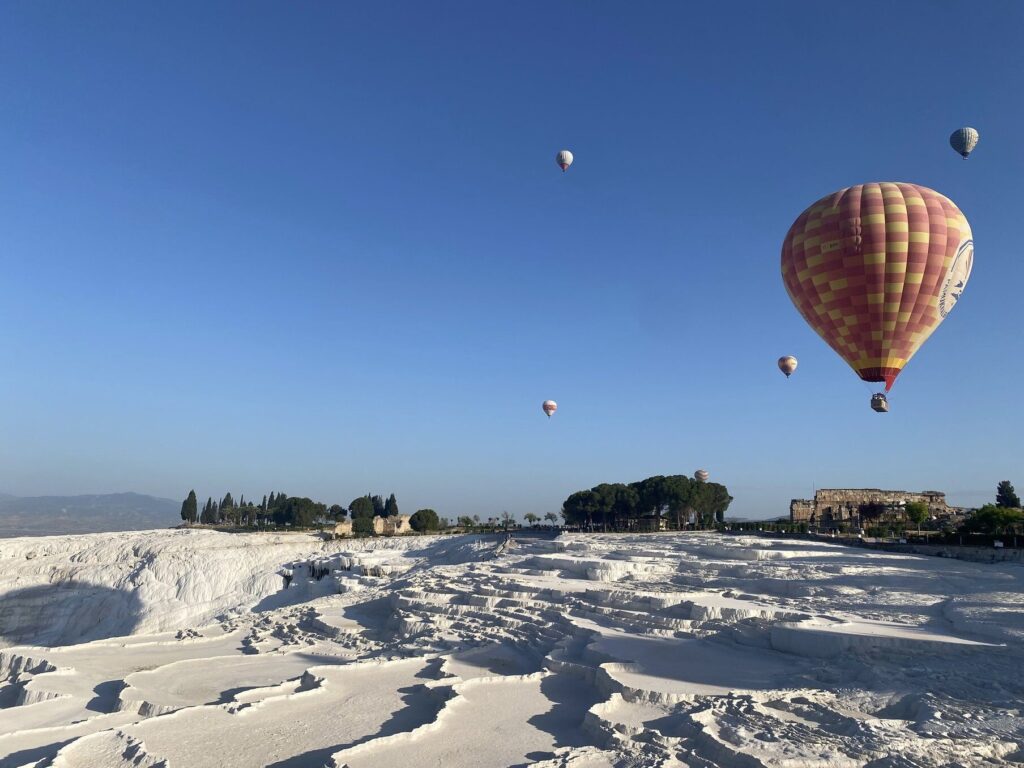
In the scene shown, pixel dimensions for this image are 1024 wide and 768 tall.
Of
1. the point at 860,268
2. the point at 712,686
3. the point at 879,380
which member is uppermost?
the point at 860,268

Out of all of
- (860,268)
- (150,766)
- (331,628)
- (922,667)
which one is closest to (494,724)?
(150,766)

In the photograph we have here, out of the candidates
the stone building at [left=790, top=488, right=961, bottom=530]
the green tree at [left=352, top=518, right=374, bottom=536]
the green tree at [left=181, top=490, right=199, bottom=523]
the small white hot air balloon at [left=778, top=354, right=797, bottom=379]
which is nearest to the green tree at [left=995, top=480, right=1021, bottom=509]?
the stone building at [left=790, top=488, right=961, bottom=530]

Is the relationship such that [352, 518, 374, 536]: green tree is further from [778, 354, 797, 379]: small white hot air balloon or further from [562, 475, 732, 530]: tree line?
[778, 354, 797, 379]: small white hot air balloon

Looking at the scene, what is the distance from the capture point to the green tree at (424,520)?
71500mm

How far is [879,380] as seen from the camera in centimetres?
2366

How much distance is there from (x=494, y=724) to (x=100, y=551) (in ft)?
167

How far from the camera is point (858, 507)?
211ft

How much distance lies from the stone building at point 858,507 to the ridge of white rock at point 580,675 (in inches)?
1425

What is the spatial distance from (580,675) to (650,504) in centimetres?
5242

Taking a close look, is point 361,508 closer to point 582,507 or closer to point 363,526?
point 363,526

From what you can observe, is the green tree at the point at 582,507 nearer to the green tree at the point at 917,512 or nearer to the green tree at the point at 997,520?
the green tree at the point at 917,512

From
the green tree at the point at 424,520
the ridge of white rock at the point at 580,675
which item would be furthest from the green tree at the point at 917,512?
the green tree at the point at 424,520

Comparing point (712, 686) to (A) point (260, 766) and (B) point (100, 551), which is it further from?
(B) point (100, 551)

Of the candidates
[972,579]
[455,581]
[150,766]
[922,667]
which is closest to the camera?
[150,766]
